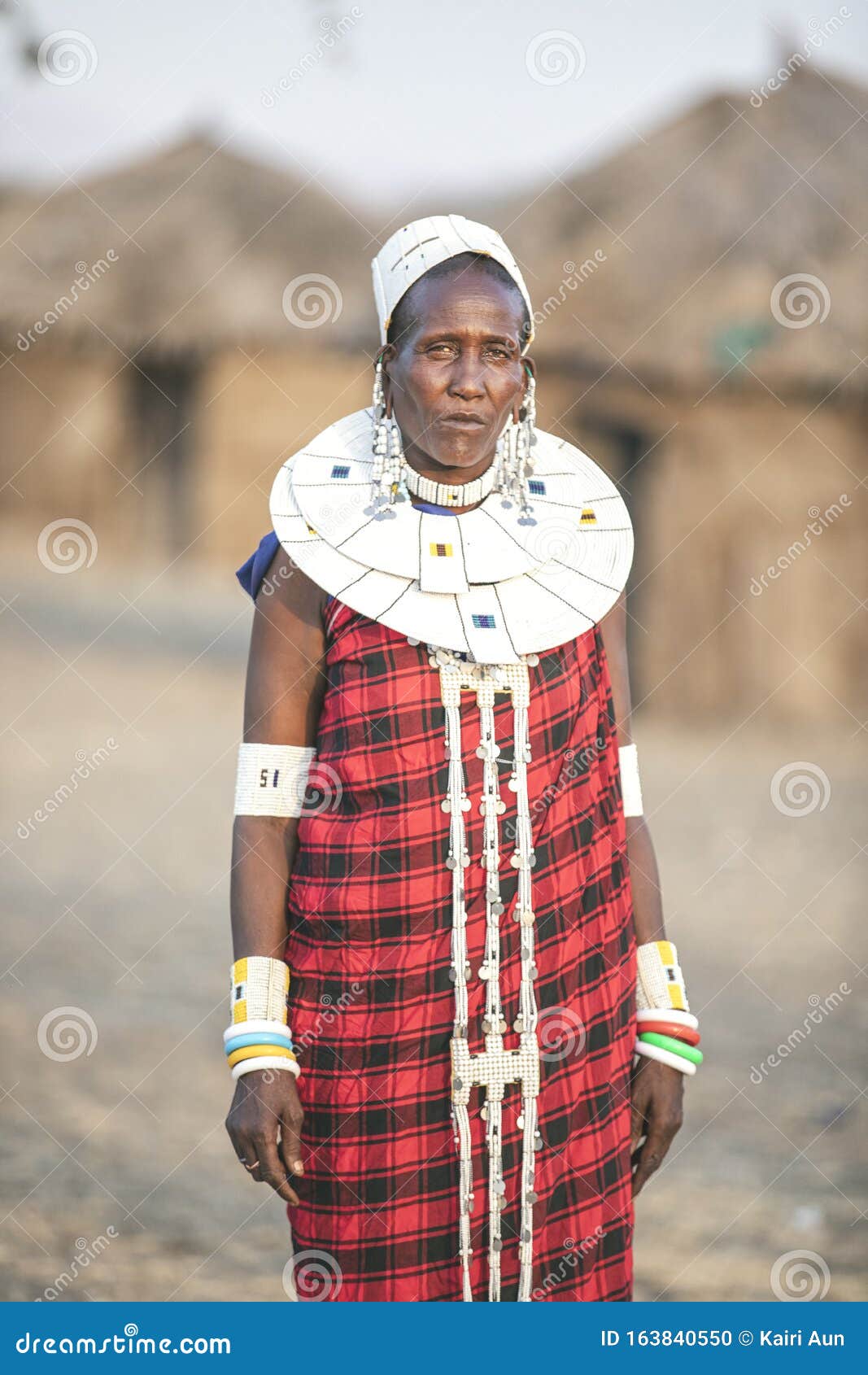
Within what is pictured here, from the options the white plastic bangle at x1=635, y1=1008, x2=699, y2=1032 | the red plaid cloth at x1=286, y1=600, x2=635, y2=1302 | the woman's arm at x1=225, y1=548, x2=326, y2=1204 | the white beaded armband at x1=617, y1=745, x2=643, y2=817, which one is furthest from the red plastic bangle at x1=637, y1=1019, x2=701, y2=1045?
the woman's arm at x1=225, y1=548, x2=326, y2=1204

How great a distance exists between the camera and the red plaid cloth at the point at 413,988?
2121 mm

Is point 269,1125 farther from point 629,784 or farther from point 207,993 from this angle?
point 207,993

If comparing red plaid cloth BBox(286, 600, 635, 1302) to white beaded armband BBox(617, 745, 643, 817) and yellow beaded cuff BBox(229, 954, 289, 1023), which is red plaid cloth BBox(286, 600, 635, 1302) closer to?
yellow beaded cuff BBox(229, 954, 289, 1023)

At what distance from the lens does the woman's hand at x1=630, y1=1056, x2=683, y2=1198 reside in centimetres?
228

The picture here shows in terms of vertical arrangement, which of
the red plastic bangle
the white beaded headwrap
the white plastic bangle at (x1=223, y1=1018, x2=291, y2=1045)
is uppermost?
the white beaded headwrap

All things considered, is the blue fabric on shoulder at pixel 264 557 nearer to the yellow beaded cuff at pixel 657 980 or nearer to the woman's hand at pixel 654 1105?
the yellow beaded cuff at pixel 657 980

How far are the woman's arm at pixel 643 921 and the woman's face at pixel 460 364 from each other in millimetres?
368

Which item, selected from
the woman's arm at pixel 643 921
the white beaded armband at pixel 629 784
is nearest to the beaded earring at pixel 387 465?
the woman's arm at pixel 643 921

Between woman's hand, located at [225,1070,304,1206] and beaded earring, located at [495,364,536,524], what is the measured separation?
2.95 feet

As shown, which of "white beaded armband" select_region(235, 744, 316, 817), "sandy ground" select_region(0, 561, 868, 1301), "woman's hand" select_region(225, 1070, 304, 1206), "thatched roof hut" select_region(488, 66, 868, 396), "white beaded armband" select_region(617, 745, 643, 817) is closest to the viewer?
"woman's hand" select_region(225, 1070, 304, 1206)

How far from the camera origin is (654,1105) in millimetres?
2275

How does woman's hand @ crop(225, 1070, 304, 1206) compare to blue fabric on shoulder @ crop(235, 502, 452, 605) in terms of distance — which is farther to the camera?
blue fabric on shoulder @ crop(235, 502, 452, 605)

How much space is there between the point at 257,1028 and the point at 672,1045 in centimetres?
64

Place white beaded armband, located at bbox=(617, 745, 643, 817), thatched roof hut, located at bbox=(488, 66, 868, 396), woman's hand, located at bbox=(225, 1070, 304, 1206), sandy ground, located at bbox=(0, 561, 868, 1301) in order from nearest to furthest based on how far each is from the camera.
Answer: woman's hand, located at bbox=(225, 1070, 304, 1206), white beaded armband, located at bbox=(617, 745, 643, 817), sandy ground, located at bbox=(0, 561, 868, 1301), thatched roof hut, located at bbox=(488, 66, 868, 396)
